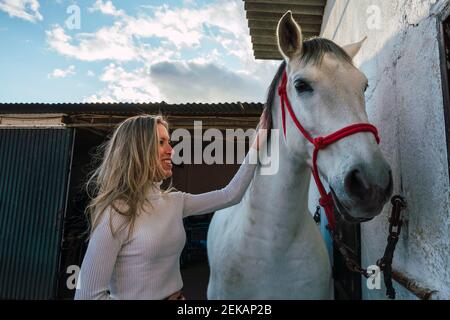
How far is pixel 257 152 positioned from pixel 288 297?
2.58 ft

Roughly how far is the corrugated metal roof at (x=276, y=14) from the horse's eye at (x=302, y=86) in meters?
3.58

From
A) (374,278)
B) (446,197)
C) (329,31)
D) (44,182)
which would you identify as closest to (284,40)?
(446,197)

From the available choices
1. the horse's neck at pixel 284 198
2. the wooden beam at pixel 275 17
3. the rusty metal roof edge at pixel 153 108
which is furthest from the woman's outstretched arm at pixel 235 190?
the wooden beam at pixel 275 17

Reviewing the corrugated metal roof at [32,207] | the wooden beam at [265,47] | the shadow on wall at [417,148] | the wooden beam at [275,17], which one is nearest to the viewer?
the shadow on wall at [417,148]

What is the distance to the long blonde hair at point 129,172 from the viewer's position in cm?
119

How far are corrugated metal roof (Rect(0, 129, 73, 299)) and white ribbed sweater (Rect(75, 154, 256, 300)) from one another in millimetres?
3964

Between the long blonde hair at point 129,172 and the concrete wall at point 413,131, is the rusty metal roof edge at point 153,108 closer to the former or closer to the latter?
the concrete wall at point 413,131

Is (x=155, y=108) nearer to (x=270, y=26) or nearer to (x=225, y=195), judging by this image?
(x=270, y=26)

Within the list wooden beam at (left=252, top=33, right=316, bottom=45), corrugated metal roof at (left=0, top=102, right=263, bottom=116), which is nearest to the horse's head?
corrugated metal roof at (left=0, top=102, right=263, bottom=116)

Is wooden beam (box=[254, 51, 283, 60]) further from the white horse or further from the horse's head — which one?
the horse's head

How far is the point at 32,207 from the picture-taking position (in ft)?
15.1

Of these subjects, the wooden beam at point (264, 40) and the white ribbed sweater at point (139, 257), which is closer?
the white ribbed sweater at point (139, 257)
